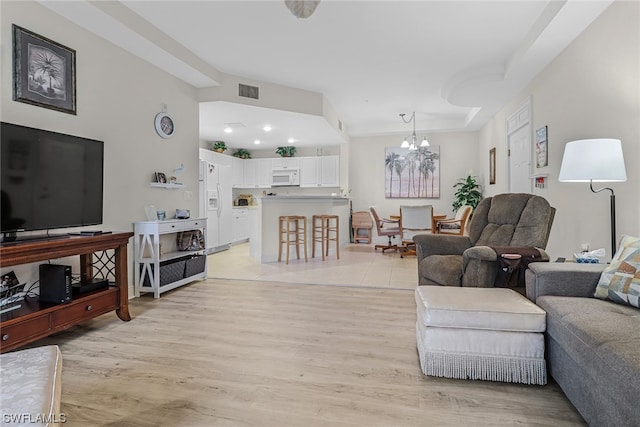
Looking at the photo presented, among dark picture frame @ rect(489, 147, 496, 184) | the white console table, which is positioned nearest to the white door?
dark picture frame @ rect(489, 147, 496, 184)

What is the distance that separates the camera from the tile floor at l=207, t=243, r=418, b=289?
4238 millimetres

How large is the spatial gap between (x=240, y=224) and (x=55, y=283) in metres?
5.46

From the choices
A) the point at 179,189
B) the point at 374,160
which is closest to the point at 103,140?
the point at 179,189

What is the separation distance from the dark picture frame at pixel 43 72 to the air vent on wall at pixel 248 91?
81.7 inches

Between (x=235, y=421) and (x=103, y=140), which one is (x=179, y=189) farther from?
(x=235, y=421)

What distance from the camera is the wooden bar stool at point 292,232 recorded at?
5.52m

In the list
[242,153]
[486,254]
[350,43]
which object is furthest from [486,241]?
[242,153]

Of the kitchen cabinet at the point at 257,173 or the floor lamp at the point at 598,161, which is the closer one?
the floor lamp at the point at 598,161

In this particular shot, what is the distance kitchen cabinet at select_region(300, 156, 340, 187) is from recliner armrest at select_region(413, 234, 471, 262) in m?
4.68

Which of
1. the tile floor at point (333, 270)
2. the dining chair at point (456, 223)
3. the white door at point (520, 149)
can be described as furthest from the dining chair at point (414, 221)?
the white door at point (520, 149)

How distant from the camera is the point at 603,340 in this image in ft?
4.37

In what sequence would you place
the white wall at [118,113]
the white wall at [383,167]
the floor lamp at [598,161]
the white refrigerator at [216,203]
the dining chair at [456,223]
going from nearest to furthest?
the floor lamp at [598,161], the white wall at [118,113], the dining chair at [456,223], the white refrigerator at [216,203], the white wall at [383,167]

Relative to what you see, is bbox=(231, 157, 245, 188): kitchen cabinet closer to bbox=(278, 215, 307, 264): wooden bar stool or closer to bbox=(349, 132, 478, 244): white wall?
bbox=(349, 132, 478, 244): white wall

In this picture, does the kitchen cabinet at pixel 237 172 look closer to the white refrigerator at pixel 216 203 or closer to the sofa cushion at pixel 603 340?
the white refrigerator at pixel 216 203
